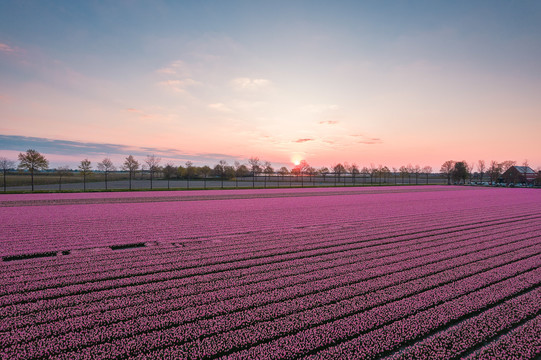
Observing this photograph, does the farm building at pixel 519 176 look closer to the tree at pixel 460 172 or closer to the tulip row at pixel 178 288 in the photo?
the tree at pixel 460 172

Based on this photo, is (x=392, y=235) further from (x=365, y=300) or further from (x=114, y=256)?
(x=114, y=256)

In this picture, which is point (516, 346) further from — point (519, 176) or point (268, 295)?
point (519, 176)

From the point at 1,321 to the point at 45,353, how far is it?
1077mm

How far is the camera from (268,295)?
4.12m

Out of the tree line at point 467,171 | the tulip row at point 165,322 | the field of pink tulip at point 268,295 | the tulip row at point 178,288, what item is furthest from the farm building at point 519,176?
the tulip row at point 165,322

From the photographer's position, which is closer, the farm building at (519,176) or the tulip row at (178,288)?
the tulip row at (178,288)

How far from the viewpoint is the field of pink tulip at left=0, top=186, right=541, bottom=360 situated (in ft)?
9.82

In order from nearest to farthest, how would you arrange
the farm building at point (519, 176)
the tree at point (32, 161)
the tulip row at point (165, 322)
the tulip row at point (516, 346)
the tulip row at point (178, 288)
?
the tulip row at point (516, 346) < the tulip row at point (165, 322) < the tulip row at point (178, 288) < the tree at point (32, 161) < the farm building at point (519, 176)

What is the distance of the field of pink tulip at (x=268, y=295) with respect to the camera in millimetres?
2994

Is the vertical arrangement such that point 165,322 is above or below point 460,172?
below

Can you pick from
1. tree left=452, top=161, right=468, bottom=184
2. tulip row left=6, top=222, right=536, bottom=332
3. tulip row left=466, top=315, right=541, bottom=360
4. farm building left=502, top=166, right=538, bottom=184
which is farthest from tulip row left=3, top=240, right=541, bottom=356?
farm building left=502, top=166, right=538, bottom=184

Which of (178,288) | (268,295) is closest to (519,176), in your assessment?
(268,295)

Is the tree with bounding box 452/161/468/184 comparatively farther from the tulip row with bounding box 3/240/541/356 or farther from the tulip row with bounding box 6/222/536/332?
the tulip row with bounding box 3/240/541/356

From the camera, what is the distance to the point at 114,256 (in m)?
5.93
